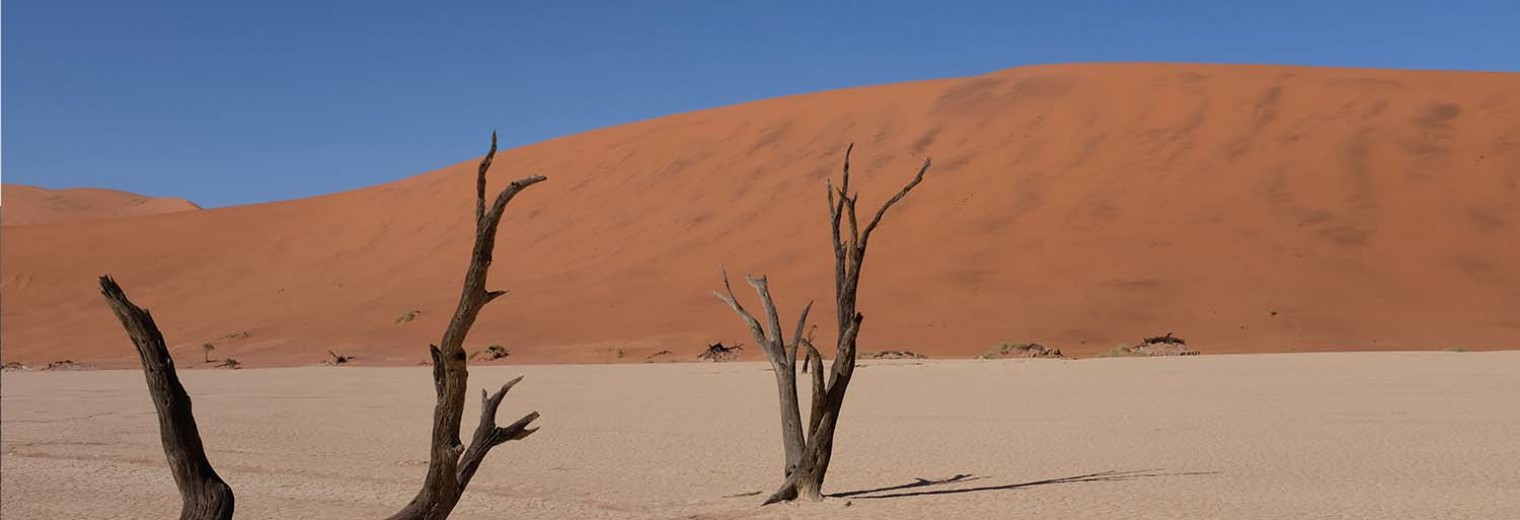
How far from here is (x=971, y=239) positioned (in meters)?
32.2

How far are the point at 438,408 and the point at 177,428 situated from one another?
2.43 ft

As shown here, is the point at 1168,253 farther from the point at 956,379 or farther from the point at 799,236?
the point at 956,379

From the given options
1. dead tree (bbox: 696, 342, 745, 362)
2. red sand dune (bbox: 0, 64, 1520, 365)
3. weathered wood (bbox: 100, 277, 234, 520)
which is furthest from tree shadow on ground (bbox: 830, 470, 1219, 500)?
red sand dune (bbox: 0, 64, 1520, 365)

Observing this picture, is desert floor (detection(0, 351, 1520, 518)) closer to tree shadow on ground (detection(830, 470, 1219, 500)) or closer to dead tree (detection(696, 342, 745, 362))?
tree shadow on ground (detection(830, 470, 1219, 500))

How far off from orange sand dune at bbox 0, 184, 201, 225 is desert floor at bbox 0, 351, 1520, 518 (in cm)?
9094

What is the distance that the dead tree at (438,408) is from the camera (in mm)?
3488

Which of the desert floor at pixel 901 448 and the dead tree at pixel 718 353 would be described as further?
the dead tree at pixel 718 353

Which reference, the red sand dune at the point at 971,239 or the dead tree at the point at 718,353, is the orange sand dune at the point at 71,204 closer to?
the red sand dune at the point at 971,239

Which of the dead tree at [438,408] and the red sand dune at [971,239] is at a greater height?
the red sand dune at [971,239]

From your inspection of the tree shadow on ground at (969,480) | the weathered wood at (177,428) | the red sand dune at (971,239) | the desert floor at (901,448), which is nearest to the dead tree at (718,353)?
the red sand dune at (971,239)

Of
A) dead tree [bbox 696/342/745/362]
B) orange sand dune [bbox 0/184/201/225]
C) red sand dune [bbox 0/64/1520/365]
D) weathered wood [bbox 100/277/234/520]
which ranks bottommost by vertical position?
weathered wood [bbox 100/277/234/520]

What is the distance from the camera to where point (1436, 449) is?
29.5ft

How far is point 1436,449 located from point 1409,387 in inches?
220

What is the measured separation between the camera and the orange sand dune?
3824 inches
